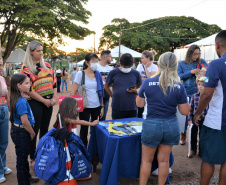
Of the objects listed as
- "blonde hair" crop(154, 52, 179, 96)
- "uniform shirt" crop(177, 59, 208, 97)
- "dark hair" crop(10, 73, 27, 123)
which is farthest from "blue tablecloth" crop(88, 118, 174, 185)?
"uniform shirt" crop(177, 59, 208, 97)

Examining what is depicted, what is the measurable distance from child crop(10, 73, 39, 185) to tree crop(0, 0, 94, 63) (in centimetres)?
1160

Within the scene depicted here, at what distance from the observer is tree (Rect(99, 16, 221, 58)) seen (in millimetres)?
34472

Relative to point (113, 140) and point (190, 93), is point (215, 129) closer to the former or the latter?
point (113, 140)

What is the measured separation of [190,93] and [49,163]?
309cm

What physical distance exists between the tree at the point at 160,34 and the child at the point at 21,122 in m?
32.1

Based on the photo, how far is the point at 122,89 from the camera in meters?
3.39

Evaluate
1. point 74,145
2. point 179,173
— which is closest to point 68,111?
point 74,145

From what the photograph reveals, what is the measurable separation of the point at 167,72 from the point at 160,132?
69 cm

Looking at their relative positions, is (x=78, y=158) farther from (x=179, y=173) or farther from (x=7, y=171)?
(x=179, y=173)

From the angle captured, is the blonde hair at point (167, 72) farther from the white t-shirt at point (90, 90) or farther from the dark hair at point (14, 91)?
the dark hair at point (14, 91)

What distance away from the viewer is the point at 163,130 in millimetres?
2293

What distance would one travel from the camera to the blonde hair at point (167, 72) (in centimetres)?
228

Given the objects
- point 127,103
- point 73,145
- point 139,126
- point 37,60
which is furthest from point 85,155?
point 37,60

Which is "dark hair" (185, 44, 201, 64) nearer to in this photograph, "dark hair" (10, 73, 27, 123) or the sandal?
the sandal
